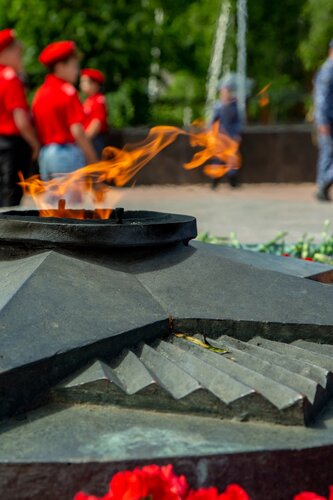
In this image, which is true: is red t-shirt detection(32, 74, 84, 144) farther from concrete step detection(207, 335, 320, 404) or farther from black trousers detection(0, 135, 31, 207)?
concrete step detection(207, 335, 320, 404)

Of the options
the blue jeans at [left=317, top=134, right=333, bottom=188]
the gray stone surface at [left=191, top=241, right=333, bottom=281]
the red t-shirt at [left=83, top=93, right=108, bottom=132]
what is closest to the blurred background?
the blue jeans at [left=317, top=134, right=333, bottom=188]

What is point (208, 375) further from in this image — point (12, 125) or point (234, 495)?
point (12, 125)

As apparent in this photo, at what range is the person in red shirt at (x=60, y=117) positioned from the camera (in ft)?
21.7

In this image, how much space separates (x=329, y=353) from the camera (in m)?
2.64

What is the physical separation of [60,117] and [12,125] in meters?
0.43

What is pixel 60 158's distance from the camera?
688 centimetres

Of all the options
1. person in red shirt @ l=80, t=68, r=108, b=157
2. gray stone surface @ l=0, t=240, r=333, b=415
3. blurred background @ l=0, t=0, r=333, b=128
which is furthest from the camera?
blurred background @ l=0, t=0, r=333, b=128

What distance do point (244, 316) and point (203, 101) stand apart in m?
24.8

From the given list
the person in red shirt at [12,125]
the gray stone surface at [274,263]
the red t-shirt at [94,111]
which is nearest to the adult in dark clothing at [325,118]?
the red t-shirt at [94,111]

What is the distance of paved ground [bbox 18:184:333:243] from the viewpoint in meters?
7.14

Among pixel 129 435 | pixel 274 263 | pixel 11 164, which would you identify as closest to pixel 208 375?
pixel 129 435

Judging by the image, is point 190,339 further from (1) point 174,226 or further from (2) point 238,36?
(2) point 238,36

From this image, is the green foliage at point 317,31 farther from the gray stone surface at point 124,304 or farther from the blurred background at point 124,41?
the gray stone surface at point 124,304

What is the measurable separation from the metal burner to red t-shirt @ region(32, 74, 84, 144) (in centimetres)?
376
